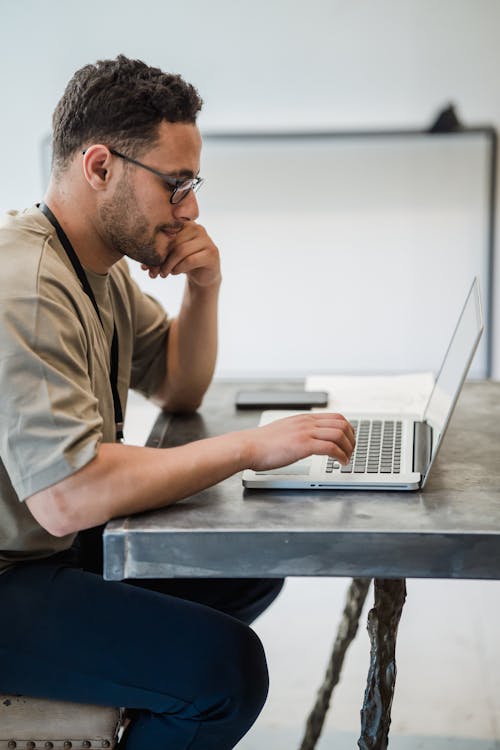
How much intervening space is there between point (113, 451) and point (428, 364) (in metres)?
2.90

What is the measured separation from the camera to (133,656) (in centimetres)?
122

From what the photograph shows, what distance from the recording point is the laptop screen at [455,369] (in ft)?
3.94

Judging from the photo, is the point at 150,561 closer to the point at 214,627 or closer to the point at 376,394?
the point at 214,627

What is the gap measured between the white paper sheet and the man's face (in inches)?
16.9

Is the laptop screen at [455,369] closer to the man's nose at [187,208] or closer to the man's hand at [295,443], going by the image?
the man's hand at [295,443]

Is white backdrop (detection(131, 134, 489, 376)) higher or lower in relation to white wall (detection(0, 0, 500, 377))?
lower

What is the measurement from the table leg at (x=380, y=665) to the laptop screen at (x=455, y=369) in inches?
8.4

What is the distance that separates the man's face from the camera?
4.52 ft

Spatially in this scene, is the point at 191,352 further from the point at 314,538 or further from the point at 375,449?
the point at 314,538

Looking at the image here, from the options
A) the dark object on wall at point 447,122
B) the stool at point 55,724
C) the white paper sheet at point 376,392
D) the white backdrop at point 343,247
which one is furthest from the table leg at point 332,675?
the dark object on wall at point 447,122

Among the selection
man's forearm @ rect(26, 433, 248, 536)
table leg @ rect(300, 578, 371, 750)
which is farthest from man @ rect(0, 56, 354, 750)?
table leg @ rect(300, 578, 371, 750)

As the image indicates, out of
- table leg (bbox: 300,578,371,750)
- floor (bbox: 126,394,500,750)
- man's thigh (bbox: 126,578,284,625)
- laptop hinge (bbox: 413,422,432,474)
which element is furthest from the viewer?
floor (bbox: 126,394,500,750)

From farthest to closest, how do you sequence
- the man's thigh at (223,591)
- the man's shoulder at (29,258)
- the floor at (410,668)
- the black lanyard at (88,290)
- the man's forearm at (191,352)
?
the floor at (410,668), the man's forearm at (191,352), the man's thigh at (223,591), the black lanyard at (88,290), the man's shoulder at (29,258)

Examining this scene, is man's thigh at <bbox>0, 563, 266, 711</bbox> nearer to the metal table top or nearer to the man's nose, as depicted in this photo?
the metal table top
